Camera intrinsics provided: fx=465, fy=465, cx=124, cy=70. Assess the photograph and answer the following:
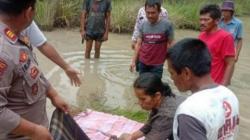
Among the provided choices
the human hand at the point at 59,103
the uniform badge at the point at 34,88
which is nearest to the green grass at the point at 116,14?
the human hand at the point at 59,103

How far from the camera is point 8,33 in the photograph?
223 centimetres

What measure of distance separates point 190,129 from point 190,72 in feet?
0.86

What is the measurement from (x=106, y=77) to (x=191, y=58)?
4.91 m

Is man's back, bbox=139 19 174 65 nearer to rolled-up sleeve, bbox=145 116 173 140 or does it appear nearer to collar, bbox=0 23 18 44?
rolled-up sleeve, bbox=145 116 173 140

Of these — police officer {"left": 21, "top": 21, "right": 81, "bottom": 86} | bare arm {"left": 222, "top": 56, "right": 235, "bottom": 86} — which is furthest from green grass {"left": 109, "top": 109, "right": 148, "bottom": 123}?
police officer {"left": 21, "top": 21, "right": 81, "bottom": 86}

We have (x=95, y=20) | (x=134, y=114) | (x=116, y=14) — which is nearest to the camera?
(x=134, y=114)

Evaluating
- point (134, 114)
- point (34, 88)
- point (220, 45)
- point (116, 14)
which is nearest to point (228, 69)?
point (220, 45)

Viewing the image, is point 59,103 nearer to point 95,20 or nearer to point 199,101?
point 199,101

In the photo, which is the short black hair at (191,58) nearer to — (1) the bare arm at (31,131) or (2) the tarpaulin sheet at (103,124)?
(1) the bare arm at (31,131)

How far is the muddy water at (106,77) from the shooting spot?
5.64 metres

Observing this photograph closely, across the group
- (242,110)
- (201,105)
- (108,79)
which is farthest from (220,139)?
(108,79)

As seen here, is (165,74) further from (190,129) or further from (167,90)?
(190,129)

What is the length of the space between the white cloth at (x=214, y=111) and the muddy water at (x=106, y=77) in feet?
9.96

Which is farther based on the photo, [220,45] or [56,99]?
→ [220,45]
